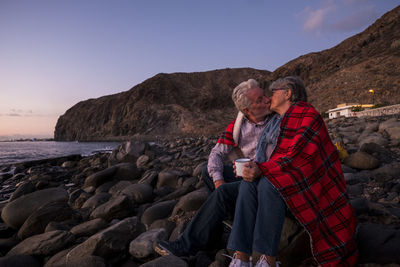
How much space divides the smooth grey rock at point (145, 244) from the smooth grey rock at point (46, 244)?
1.03 m

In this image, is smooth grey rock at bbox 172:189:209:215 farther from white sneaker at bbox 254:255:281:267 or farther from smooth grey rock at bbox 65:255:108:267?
white sneaker at bbox 254:255:281:267

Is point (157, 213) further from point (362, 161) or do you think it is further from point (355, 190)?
point (362, 161)

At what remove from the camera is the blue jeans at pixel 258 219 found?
5.59 ft

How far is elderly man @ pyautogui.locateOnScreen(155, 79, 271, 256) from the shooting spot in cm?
226

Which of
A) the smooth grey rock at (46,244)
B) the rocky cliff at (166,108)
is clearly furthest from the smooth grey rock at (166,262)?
the rocky cliff at (166,108)

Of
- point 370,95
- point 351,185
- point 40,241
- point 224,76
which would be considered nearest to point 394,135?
point 351,185

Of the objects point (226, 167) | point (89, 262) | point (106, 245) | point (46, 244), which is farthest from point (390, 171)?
point (46, 244)

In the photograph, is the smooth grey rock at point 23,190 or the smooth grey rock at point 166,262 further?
the smooth grey rock at point 23,190

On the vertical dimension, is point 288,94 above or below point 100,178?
above

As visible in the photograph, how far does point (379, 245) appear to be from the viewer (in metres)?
1.83

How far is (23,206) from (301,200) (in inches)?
197

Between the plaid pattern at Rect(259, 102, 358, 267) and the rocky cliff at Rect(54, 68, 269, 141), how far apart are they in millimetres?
48981

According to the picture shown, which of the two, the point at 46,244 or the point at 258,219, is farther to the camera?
the point at 46,244

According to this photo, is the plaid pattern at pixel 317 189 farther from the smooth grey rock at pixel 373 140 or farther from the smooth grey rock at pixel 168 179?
the smooth grey rock at pixel 373 140
